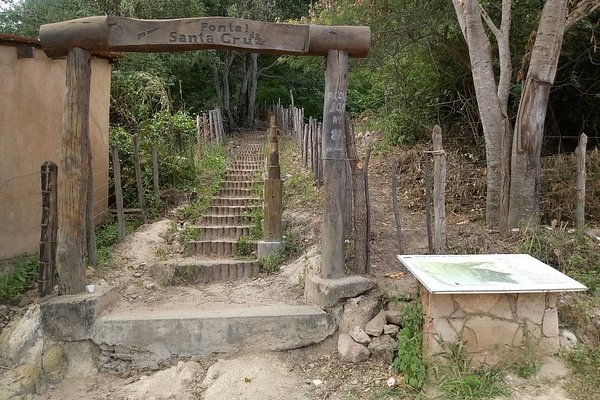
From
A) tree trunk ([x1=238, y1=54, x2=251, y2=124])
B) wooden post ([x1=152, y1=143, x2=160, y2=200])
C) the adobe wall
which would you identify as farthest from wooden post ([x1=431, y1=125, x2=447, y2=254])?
tree trunk ([x1=238, y1=54, x2=251, y2=124])

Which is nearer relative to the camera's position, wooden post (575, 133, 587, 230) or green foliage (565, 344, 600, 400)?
green foliage (565, 344, 600, 400)

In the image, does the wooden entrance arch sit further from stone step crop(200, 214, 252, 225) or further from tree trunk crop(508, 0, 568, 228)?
stone step crop(200, 214, 252, 225)

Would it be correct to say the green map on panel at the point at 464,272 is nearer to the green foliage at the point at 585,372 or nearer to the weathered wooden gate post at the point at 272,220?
the green foliage at the point at 585,372

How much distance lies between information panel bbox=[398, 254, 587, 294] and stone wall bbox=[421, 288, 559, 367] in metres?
0.15

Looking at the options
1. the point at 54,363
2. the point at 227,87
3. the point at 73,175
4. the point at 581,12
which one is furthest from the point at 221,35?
the point at 227,87

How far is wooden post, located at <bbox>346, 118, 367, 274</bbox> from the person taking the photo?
4641 mm

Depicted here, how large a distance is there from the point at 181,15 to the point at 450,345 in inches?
482

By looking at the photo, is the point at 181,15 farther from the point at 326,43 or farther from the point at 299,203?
the point at 326,43

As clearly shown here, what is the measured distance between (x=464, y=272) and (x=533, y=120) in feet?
8.77

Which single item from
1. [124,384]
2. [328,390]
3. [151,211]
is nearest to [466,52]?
[151,211]

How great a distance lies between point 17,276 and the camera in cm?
518

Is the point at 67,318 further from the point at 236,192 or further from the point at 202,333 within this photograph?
the point at 236,192

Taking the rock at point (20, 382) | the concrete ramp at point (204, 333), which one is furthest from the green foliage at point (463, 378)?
the rock at point (20, 382)

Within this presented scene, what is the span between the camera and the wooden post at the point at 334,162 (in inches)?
171
